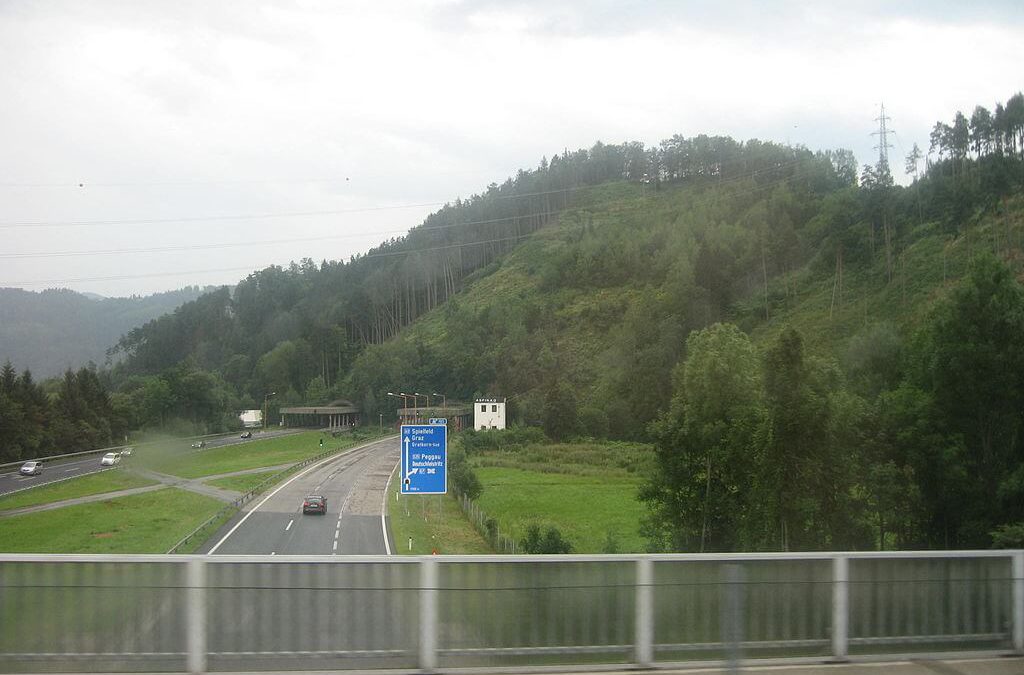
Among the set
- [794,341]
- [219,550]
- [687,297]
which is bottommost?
[219,550]

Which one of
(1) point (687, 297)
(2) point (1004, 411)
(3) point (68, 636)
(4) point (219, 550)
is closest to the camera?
(3) point (68, 636)

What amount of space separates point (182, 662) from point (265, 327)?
49.4 m

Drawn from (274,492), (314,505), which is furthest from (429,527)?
(274,492)

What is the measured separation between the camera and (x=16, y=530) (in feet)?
57.3

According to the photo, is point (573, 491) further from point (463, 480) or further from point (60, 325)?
point (60, 325)

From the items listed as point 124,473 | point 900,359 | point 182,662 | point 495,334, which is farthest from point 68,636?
point 495,334

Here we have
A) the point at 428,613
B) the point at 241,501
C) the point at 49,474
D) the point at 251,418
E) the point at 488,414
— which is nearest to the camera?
the point at 428,613

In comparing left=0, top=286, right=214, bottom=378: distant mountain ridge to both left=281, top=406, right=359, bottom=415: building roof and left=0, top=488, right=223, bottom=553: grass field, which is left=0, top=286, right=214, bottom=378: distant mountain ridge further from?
left=0, top=488, right=223, bottom=553: grass field

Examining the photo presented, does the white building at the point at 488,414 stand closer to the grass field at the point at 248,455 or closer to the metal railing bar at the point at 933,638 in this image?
the grass field at the point at 248,455

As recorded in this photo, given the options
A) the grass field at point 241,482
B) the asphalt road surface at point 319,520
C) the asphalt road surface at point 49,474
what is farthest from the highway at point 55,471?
the asphalt road surface at point 319,520

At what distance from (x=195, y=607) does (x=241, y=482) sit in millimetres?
21553

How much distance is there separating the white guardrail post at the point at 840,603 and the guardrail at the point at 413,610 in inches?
0.4

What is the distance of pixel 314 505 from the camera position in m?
23.7

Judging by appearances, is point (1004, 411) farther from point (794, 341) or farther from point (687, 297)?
point (687, 297)
